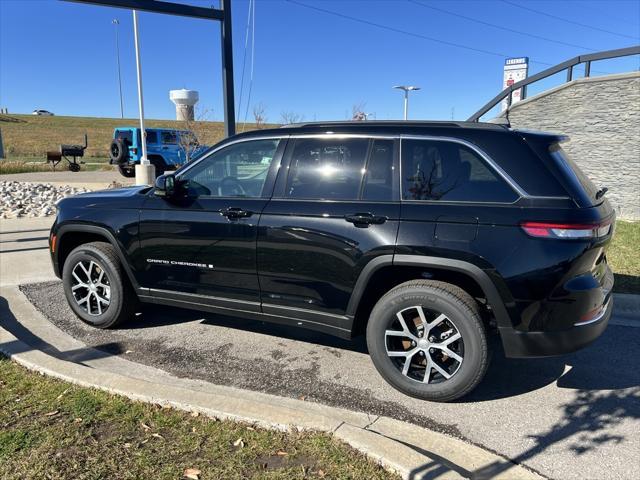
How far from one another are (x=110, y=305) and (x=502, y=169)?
355cm

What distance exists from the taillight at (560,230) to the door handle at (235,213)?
196 cm

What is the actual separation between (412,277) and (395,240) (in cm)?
35

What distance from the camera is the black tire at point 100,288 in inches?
177

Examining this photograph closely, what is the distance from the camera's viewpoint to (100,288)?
4641mm

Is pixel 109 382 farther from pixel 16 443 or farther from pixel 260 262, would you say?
pixel 260 262

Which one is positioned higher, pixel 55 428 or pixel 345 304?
pixel 345 304

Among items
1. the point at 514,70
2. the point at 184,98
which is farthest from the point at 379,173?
the point at 184,98

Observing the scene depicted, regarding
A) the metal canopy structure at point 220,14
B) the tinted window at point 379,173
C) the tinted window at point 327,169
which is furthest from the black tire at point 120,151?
the tinted window at point 379,173

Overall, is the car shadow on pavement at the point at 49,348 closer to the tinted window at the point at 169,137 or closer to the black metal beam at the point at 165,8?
the black metal beam at the point at 165,8

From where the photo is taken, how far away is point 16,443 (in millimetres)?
2723

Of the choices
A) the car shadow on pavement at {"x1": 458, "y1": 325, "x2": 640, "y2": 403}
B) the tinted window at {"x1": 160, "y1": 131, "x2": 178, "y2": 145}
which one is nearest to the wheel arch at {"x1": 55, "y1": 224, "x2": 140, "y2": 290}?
the car shadow on pavement at {"x1": 458, "y1": 325, "x2": 640, "y2": 403}

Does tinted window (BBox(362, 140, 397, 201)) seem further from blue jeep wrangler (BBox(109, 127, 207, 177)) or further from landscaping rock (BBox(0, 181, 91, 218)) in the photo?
blue jeep wrangler (BBox(109, 127, 207, 177))

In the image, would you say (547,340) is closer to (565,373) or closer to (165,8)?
(565,373)

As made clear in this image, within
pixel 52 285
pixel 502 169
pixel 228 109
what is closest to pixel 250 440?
pixel 502 169
